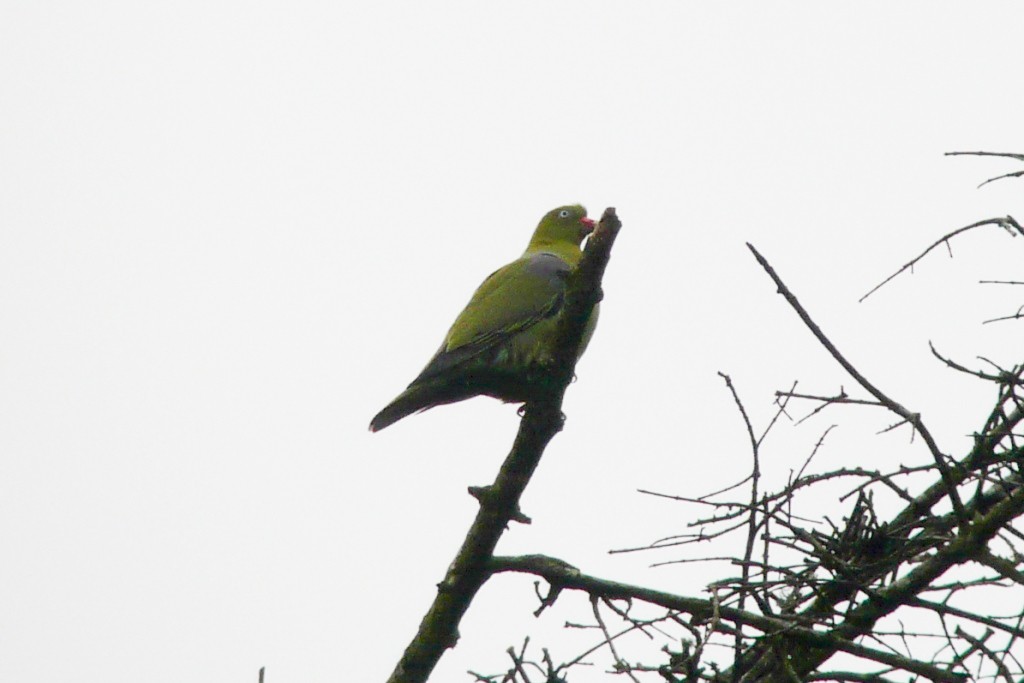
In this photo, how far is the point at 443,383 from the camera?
17.5ft

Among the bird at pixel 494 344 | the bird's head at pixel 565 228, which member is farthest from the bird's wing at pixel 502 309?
the bird's head at pixel 565 228

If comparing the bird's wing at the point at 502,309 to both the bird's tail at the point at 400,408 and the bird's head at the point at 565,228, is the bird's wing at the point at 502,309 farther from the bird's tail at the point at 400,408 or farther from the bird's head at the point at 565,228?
the bird's head at the point at 565,228

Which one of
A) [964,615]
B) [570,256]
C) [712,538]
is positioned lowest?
[964,615]

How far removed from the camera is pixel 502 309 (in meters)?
5.68

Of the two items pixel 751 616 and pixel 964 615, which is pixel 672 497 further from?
pixel 964 615

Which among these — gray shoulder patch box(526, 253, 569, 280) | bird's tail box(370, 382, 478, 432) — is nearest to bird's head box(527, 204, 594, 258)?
gray shoulder patch box(526, 253, 569, 280)

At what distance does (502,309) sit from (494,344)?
0.27 m

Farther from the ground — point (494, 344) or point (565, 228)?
point (565, 228)

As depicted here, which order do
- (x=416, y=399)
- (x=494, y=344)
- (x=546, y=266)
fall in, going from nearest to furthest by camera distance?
(x=416, y=399) → (x=494, y=344) → (x=546, y=266)

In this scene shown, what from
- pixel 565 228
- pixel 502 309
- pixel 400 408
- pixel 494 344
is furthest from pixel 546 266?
pixel 400 408

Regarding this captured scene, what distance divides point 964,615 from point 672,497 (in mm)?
774

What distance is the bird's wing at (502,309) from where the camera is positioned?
17.8ft

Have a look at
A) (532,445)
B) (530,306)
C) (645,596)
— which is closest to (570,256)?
(530,306)

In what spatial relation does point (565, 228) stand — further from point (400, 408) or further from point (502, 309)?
point (400, 408)
